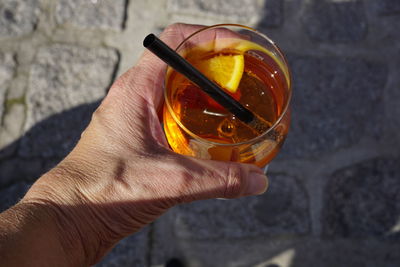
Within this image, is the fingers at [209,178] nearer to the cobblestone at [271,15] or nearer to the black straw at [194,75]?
the black straw at [194,75]

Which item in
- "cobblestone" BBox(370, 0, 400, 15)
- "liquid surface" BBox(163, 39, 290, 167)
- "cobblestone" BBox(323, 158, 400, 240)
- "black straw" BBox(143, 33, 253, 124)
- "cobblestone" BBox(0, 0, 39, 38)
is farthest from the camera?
"cobblestone" BBox(370, 0, 400, 15)

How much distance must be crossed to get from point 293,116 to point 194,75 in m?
1.43

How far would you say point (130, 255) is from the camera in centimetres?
243

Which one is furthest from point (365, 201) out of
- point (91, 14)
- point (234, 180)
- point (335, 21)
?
point (91, 14)

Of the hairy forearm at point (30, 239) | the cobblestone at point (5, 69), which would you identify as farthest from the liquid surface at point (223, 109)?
the cobblestone at point (5, 69)

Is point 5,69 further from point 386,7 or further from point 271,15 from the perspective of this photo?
point 386,7

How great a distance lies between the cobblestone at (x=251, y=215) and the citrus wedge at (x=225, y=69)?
44.6 inches

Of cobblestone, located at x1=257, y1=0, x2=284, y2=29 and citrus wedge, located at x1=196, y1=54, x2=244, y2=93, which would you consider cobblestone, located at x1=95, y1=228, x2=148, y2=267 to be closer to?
citrus wedge, located at x1=196, y1=54, x2=244, y2=93

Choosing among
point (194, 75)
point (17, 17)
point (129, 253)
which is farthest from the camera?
point (17, 17)

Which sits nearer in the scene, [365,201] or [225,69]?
[225,69]

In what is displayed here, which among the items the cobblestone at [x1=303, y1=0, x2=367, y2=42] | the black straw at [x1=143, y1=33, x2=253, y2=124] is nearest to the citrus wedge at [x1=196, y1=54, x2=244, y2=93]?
the black straw at [x1=143, y1=33, x2=253, y2=124]

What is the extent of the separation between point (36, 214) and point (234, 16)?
173cm

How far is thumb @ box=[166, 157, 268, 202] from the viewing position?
1.51 m

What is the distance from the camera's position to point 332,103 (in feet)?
8.76
